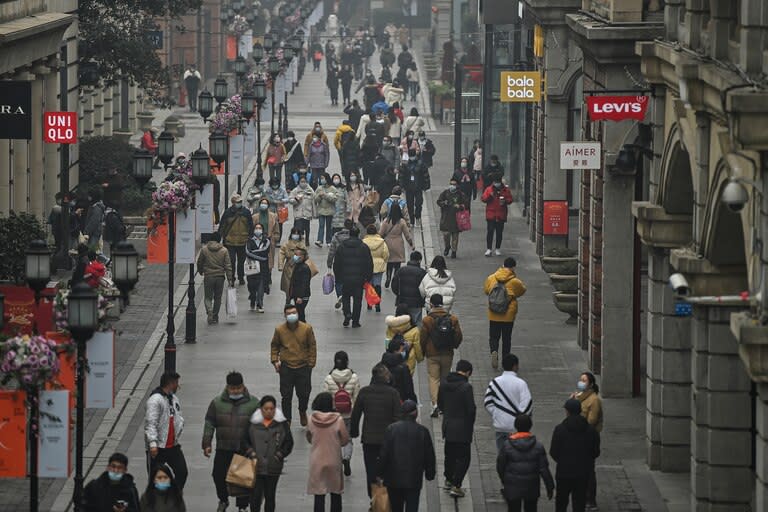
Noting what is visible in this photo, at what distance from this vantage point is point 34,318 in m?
27.3

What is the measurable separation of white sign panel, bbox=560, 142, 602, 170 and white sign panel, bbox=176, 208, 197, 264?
6399mm

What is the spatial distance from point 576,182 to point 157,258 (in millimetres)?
12722

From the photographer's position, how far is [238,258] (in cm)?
3959

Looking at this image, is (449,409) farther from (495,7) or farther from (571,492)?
(495,7)

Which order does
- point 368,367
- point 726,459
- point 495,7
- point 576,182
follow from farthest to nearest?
point 495,7
point 576,182
point 368,367
point 726,459

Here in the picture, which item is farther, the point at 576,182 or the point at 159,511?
the point at 576,182

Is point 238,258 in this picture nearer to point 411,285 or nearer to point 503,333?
point 411,285

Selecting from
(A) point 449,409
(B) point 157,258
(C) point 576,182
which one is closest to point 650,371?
(A) point 449,409

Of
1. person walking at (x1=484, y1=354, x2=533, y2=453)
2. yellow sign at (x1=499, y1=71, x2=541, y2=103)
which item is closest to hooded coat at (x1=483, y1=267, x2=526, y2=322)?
person walking at (x1=484, y1=354, x2=533, y2=453)

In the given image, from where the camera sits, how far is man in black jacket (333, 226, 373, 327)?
117ft

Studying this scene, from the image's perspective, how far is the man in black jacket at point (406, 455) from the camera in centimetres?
2286

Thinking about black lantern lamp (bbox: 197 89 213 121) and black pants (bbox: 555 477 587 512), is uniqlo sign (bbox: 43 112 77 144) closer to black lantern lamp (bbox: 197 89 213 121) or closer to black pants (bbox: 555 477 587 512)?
black lantern lamp (bbox: 197 89 213 121)

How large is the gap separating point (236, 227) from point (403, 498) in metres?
15.9

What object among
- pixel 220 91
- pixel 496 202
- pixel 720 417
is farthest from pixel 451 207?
pixel 720 417
